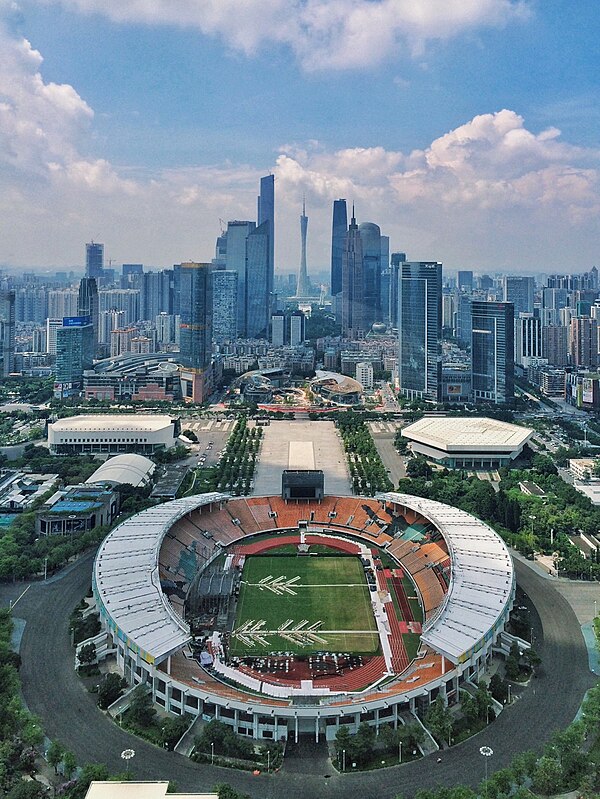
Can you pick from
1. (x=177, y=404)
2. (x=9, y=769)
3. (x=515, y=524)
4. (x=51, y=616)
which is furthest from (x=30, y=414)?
(x=9, y=769)

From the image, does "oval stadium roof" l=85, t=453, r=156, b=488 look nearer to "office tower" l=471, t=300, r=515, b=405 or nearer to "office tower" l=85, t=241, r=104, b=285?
"office tower" l=471, t=300, r=515, b=405

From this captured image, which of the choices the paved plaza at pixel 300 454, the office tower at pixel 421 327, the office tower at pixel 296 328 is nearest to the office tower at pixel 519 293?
the office tower at pixel 296 328

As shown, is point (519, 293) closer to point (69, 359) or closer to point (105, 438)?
point (69, 359)

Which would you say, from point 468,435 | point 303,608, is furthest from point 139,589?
point 468,435

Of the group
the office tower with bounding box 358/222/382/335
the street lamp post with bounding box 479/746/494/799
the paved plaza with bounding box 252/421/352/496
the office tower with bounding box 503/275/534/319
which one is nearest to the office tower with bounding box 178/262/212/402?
the paved plaza with bounding box 252/421/352/496

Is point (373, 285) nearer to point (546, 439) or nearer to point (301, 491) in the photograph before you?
point (546, 439)
